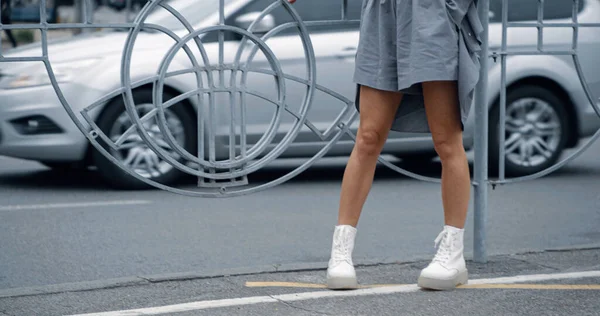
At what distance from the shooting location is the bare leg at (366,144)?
13.7ft

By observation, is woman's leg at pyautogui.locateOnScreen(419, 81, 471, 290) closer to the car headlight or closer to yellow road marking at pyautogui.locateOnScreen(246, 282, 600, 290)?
yellow road marking at pyautogui.locateOnScreen(246, 282, 600, 290)

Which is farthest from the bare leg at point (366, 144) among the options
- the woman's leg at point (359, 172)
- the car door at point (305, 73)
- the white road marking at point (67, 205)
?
the car door at point (305, 73)

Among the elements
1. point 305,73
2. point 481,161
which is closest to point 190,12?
point 305,73

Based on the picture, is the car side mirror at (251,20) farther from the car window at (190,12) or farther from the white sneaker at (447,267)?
the white sneaker at (447,267)

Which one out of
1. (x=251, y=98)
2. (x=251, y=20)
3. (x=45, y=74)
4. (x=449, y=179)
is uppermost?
(x=251, y=20)

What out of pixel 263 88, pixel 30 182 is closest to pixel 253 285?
pixel 263 88

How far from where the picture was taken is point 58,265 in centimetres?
511

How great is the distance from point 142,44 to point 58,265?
2.94 meters

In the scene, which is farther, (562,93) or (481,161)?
(562,93)

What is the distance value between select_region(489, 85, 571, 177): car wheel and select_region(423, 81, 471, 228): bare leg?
4258mm

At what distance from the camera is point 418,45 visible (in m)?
4.00

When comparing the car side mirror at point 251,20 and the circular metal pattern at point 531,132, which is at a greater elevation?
the car side mirror at point 251,20

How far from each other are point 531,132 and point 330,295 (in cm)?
476

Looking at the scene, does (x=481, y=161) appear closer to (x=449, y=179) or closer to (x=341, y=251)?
(x=449, y=179)
